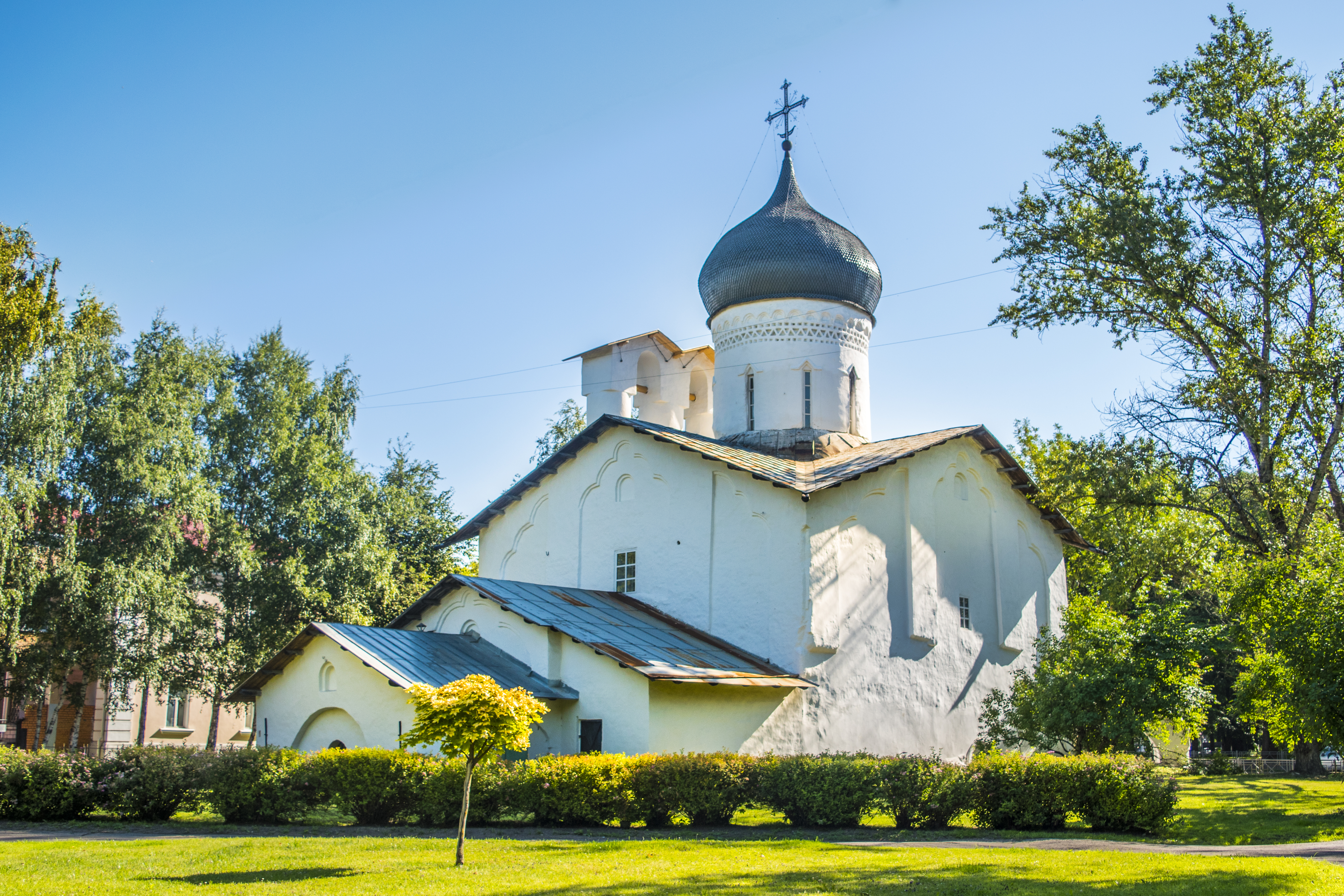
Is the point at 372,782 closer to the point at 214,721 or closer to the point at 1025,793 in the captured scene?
the point at 1025,793

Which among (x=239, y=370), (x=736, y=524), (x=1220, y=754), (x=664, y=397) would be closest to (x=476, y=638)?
(x=736, y=524)

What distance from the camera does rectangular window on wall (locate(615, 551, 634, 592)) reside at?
71.2 ft

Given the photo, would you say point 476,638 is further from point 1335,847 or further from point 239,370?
point 1335,847

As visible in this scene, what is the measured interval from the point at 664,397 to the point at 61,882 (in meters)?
18.3

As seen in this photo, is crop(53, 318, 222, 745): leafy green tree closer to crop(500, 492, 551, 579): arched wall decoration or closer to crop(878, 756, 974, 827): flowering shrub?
crop(500, 492, 551, 579): arched wall decoration

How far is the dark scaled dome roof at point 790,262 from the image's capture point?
2481cm

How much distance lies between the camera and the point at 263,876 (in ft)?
31.9

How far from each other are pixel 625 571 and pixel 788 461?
4165 mm

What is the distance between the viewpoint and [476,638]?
19.2 metres

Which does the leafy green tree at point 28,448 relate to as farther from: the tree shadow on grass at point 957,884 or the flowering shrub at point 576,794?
the tree shadow on grass at point 957,884

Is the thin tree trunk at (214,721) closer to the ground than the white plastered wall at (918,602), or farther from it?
closer to the ground

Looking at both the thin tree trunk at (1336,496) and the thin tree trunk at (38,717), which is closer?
the thin tree trunk at (1336,496)

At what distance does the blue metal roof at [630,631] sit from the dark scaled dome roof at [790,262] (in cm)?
844

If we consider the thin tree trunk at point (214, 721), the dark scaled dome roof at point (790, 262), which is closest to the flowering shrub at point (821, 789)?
the dark scaled dome roof at point (790, 262)
